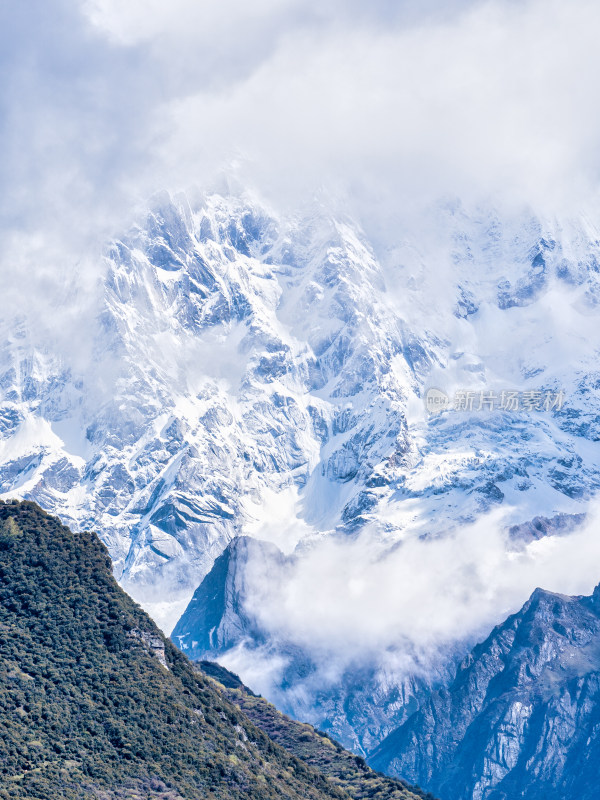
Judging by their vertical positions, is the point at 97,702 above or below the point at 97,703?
above

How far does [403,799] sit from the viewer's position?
186 m

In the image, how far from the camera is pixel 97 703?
14700 centimetres

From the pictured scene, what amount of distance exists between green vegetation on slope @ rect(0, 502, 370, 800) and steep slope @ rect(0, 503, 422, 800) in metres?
0.15

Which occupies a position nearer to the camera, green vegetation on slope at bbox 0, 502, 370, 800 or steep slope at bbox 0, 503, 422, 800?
green vegetation on slope at bbox 0, 502, 370, 800

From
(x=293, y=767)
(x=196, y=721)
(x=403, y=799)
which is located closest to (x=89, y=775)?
(x=196, y=721)

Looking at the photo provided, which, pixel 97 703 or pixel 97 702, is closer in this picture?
pixel 97 703

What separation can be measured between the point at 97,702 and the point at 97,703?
0.15m

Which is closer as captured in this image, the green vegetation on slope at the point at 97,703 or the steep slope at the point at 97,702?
the green vegetation on slope at the point at 97,703

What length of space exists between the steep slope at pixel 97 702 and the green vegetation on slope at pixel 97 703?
0.48ft

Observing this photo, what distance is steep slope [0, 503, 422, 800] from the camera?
450 ft

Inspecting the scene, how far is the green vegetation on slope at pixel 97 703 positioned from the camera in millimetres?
137125

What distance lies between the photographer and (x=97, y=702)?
147 metres

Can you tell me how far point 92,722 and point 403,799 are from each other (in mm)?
56687

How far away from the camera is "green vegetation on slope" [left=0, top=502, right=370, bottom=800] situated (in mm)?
137125
